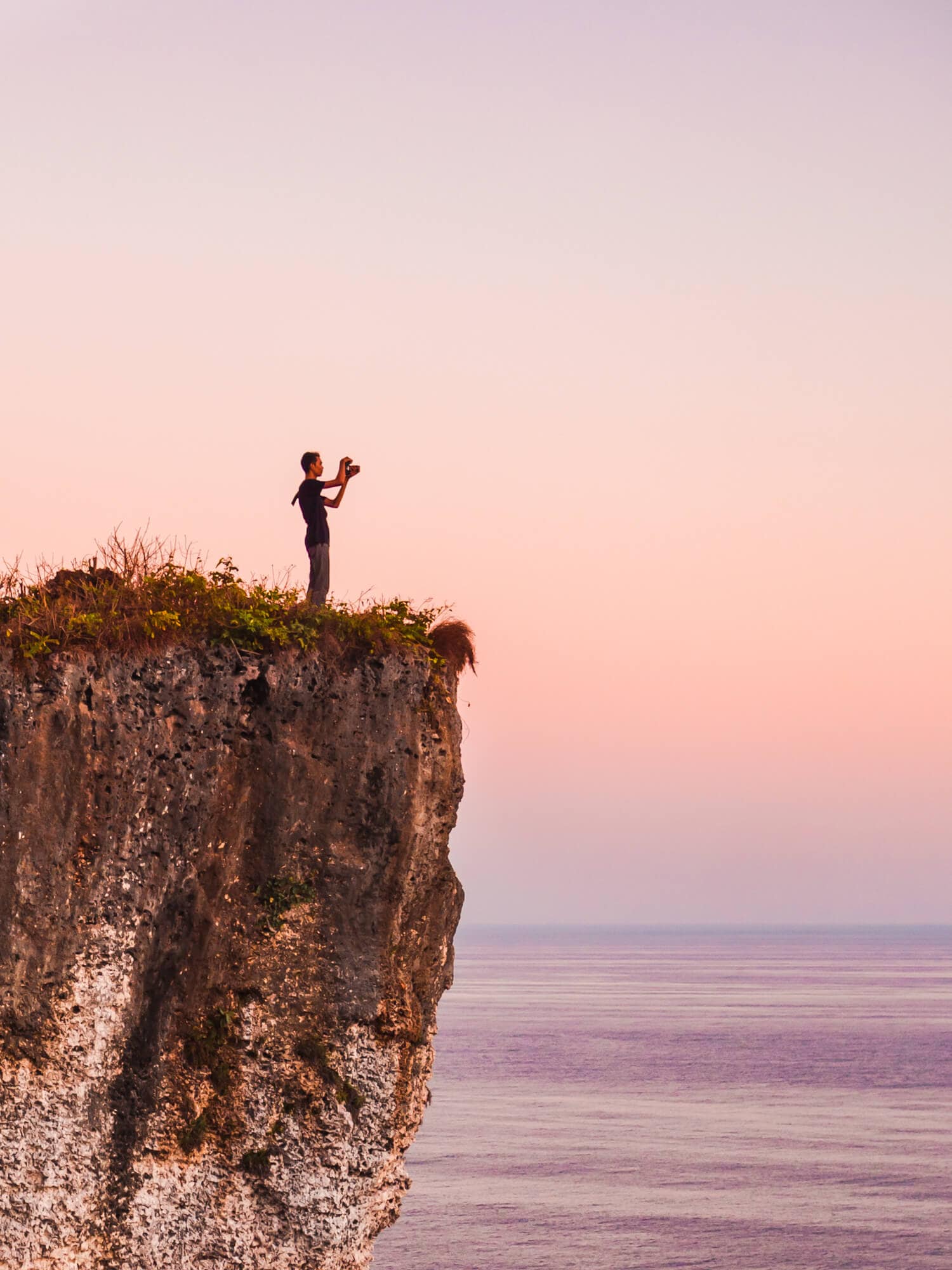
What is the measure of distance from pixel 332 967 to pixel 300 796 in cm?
194

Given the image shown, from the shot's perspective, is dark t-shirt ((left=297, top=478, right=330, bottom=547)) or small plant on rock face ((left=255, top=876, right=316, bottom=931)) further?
dark t-shirt ((left=297, top=478, right=330, bottom=547))

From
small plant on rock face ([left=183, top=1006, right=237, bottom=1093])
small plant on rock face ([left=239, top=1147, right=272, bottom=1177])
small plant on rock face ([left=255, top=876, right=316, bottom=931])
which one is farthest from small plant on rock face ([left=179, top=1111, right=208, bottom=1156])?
small plant on rock face ([left=255, top=876, right=316, bottom=931])

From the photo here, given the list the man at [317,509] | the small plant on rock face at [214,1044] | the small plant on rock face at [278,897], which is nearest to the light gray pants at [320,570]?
the man at [317,509]

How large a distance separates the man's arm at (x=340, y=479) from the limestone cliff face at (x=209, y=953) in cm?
262

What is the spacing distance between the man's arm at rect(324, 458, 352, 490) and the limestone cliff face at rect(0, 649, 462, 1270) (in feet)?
8.59

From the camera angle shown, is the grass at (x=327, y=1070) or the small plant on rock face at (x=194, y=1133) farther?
the grass at (x=327, y=1070)

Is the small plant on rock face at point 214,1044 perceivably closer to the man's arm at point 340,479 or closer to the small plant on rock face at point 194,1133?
the small plant on rock face at point 194,1133

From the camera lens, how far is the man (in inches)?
647

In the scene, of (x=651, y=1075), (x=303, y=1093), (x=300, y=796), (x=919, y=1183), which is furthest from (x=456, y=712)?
(x=651, y=1075)

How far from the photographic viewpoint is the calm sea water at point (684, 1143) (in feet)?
133

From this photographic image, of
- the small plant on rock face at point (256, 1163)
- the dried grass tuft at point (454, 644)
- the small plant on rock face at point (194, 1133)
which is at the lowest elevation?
the small plant on rock face at point (256, 1163)

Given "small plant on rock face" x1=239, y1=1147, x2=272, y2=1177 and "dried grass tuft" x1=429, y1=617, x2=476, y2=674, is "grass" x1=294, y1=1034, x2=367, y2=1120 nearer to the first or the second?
"small plant on rock face" x1=239, y1=1147, x2=272, y2=1177

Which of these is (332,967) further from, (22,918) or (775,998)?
(775,998)

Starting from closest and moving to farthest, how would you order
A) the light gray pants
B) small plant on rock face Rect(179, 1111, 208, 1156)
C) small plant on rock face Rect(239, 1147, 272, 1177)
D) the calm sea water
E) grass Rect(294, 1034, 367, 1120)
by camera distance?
small plant on rock face Rect(179, 1111, 208, 1156) < small plant on rock face Rect(239, 1147, 272, 1177) < grass Rect(294, 1034, 367, 1120) < the light gray pants < the calm sea water
